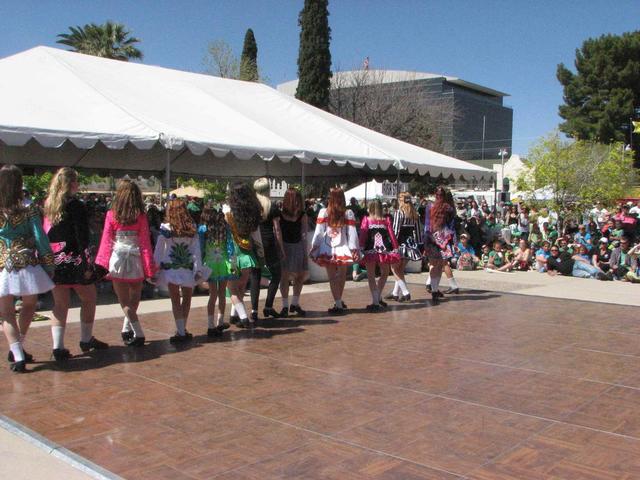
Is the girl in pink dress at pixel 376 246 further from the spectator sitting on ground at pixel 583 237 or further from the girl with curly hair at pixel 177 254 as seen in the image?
the spectator sitting on ground at pixel 583 237

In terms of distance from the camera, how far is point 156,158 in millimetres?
14586

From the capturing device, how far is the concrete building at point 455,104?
40.0 m

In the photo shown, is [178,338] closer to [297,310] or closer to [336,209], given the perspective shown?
[297,310]

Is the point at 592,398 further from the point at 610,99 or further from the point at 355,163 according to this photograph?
the point at 610,99

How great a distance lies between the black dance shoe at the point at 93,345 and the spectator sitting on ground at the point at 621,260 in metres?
11.8

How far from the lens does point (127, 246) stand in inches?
253

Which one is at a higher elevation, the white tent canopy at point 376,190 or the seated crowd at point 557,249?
the white tent canopy at point 376,190

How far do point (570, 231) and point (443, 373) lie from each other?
45.9 feet

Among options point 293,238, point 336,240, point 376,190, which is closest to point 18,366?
point 293,238

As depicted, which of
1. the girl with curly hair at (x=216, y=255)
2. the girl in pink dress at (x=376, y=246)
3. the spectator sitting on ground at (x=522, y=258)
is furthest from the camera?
the spectator sitting on ground at (x=522, y=258)

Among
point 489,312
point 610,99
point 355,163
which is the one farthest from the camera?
point 610,99

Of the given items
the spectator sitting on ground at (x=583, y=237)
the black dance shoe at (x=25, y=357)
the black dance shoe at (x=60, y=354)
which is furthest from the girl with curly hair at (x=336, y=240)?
the spectator sitting on ground at (x=583, y=237)

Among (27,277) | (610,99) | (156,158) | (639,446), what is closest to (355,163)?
(156,158)

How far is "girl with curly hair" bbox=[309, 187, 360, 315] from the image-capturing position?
29.0ft
